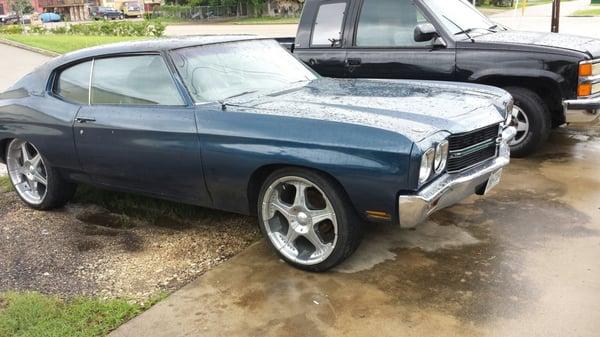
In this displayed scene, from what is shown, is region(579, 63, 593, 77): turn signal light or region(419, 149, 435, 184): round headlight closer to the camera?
region(419, 149, 435, 184): round headlight

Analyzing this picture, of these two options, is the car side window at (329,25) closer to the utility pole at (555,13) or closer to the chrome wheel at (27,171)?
the chrome wheel at (27,171)

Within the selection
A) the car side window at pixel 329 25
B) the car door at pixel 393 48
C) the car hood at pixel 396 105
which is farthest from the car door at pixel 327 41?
the car hood at pixel 396 105

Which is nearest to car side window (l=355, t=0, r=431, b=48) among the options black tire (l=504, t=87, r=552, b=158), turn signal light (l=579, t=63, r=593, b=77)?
black tire (l=504, t=87, r=552, b=158)

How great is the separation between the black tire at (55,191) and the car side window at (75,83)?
1.91ft

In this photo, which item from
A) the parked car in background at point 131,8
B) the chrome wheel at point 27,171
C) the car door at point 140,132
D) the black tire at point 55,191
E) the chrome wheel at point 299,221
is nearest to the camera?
the chrome wheel at point 299,221

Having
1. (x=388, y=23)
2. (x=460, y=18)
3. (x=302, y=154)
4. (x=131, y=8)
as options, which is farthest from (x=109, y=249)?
(x=131, y=8)

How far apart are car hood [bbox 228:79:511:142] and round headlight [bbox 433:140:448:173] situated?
0.10 meters

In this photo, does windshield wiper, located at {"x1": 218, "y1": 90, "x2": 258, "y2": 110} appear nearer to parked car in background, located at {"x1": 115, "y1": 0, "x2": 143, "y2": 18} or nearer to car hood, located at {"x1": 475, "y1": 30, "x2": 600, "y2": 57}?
car hood, located at {"x1": 475, "y1": 30, "x2": 600, "y2": 57}

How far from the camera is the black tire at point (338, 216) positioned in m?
3.51

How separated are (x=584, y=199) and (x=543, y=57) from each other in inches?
61.2

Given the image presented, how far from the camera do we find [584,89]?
18.3 feet

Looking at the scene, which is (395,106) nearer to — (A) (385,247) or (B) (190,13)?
(A) (385,247)

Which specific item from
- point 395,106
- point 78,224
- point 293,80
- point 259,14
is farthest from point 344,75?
point 259,14

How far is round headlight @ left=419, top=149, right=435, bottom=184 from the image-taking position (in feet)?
10.6
